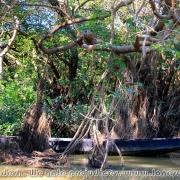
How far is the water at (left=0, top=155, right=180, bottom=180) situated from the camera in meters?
5.41

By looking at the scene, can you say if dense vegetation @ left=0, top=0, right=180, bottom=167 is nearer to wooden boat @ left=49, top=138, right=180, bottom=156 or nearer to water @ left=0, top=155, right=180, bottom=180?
wooden boat @ left=49, top=138, right=180, bottom=156

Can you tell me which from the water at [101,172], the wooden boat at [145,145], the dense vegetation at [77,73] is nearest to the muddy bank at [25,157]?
the water at [101,172]

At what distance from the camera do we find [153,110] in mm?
9203

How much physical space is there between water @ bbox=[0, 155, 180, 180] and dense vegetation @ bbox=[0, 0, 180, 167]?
1027 millimetres

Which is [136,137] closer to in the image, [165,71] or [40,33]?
[165,71]

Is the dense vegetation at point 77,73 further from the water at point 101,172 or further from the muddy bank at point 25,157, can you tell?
the water at point 101,172

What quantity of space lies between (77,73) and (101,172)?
5.77 metres

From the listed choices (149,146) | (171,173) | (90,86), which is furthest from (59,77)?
(171,173)

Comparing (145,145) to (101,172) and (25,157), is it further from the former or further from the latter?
(25,157)

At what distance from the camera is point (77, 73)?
11195 millimetres

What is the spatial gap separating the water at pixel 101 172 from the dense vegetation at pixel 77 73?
103 centimetres

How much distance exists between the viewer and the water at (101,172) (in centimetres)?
541

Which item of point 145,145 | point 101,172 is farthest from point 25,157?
point 145,145

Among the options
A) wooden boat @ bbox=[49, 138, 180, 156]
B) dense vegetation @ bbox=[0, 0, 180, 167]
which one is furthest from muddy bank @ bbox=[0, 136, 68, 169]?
wooden boat @ bbox=[49, 138, 180, 156]
